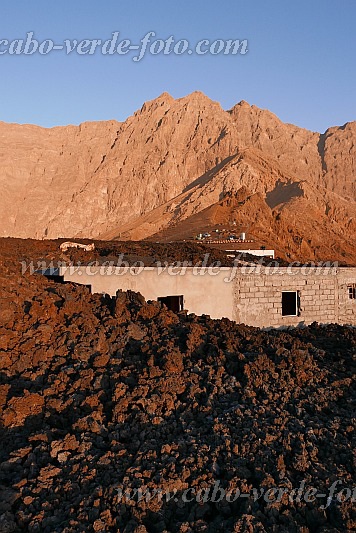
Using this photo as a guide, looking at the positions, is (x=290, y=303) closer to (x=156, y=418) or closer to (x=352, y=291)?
(x=352, y=291)

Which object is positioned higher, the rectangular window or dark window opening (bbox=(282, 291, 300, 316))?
the rectangular window

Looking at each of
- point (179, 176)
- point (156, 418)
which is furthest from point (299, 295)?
point (179, 176)

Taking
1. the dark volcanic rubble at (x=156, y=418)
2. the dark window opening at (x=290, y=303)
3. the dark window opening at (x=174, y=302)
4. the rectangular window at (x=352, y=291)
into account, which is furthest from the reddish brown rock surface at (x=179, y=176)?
the dark volcanic rubble at (x=156, y=418)

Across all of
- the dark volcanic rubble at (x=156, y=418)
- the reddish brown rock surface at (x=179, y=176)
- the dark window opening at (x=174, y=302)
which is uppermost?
the reddish brown rock surface at (x=179, y=176)

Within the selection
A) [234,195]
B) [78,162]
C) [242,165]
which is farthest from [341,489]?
[78,162]

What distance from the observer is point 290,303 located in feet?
48.4

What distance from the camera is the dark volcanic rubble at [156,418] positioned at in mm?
5480

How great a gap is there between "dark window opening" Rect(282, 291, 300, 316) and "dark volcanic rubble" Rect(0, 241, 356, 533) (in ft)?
12.2

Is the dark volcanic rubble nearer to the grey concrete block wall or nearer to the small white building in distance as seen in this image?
the small white building in distance

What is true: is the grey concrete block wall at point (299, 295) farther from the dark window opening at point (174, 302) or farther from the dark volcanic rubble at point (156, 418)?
the dark volcanic rubble at point (156, 418)

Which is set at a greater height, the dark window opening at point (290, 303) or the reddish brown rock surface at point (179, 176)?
the reddish brown rock surface at point (179, 176)

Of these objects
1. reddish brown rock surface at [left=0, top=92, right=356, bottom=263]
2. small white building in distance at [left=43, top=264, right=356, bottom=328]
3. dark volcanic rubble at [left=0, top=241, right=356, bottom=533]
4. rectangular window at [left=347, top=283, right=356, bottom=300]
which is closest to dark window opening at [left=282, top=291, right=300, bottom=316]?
small white building in distance at [left=43, top=264, right=356, bottom=328]

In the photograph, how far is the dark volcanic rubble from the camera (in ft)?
18.0

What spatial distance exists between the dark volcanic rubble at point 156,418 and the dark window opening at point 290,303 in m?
3.71
